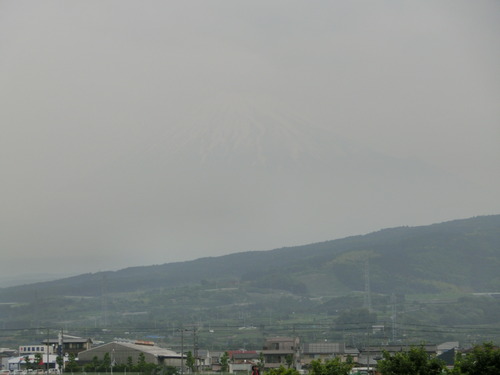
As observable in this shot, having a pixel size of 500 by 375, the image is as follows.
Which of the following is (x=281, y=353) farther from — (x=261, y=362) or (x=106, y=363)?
(x=106, y=363)

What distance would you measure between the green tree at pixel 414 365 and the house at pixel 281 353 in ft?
119

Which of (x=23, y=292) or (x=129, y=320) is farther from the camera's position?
(x=23, y=292)

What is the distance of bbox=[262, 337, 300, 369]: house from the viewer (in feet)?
216

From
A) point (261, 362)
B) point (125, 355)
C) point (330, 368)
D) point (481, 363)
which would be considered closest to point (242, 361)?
point (261, 362)

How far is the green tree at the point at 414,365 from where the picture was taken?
2766 cm

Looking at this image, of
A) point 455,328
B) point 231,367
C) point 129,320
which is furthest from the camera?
point 129,320

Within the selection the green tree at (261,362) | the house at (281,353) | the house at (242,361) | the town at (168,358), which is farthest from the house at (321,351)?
the green tree at (261,362)

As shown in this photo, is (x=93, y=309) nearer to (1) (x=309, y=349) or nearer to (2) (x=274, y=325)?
(2) (x=274, y=325)

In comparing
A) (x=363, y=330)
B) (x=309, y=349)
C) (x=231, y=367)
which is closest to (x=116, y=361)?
(x=231, y=367)

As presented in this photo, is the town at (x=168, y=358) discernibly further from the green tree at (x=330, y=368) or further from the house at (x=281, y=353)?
the green tree at (x=330, y=368)

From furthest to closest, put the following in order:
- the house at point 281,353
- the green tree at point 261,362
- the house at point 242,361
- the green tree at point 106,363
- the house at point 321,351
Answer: the house at point 321,351, the house at point 281,353, the house at point 242,361, the green tree at point 261,362, the green tree at point 106,363

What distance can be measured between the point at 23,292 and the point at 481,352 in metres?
174

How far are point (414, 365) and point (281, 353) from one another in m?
40.9

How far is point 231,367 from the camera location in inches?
2514
